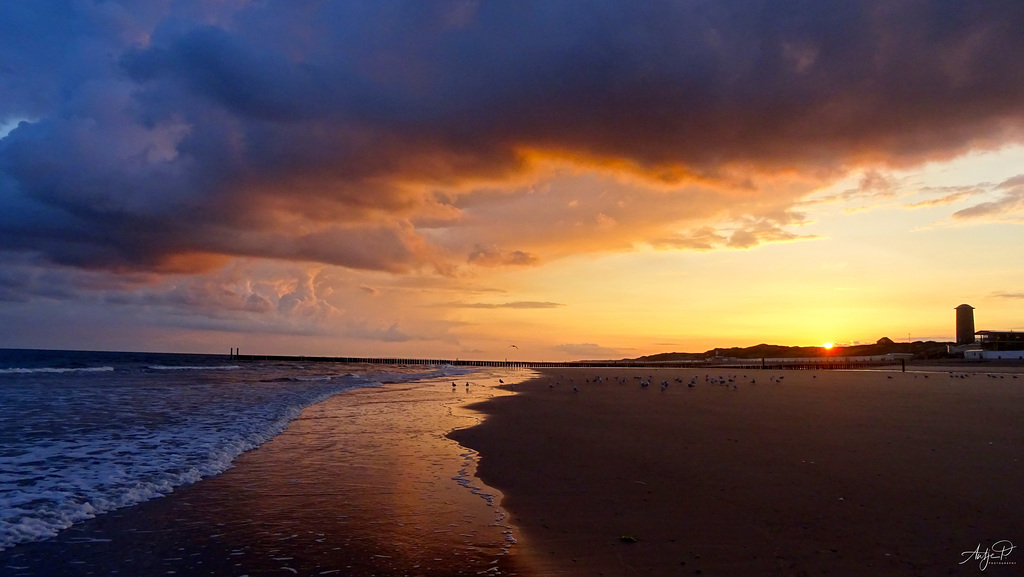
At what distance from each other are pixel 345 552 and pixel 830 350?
164219mm

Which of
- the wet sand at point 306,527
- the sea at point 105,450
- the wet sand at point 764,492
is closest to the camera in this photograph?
the wet sand at point 764,492

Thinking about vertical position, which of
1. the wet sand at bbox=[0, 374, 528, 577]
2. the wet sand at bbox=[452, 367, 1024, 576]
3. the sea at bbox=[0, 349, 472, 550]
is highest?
the wet sand at bbox=[452, 367, 1024, 576]

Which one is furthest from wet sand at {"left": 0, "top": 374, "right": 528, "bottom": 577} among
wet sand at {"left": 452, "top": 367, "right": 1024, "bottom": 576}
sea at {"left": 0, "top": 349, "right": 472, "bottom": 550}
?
wet sand at {"left": 452, "top": 367, "right": 1024, "bottom": 576}

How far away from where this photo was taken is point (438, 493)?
8.65 m

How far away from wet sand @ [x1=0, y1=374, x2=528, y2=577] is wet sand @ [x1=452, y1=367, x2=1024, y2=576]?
2.21 feet

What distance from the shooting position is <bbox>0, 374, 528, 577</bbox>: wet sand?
5.82 metres

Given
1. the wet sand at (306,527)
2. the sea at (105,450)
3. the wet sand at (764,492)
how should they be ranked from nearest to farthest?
the wet sand at (764,492), the wet sand at (306,527), the sea at (105,450)

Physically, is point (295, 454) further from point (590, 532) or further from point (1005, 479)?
point (1005, 479)

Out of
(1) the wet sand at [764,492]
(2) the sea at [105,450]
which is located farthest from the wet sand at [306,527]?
(1) the wet sand at [764,492]

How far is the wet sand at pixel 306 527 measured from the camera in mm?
5824

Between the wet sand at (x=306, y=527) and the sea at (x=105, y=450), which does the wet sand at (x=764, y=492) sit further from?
the sea at (x=105, y=450)

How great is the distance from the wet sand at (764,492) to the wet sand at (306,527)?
0.67 metres

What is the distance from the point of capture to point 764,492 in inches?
309

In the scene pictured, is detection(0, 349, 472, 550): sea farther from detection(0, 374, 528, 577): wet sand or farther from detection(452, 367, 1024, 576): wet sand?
detection(452, 367, 1024, 576): wet sand
